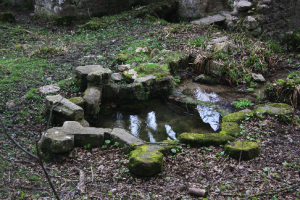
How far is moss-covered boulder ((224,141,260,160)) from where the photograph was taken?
152 inches

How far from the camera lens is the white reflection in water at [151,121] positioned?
5.11 meters

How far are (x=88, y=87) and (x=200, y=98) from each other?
7.99 feet

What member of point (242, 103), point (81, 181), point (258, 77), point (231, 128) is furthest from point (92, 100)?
point (258, 77)

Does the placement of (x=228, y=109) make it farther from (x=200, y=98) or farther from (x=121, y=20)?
(x=121, y=20)

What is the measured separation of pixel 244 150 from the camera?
12.6ft

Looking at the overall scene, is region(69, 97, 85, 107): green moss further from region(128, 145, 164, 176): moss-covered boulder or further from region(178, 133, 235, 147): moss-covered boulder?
region(178, 133, 235, 147): moss-covered boulder

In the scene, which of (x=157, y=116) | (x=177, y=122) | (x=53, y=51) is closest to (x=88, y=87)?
(x=157, y=116)

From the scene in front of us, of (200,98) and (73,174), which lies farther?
(200,98)

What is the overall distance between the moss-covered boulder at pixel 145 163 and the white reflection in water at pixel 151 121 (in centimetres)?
130

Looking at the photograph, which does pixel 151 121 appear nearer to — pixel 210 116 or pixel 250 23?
pixel 210 116

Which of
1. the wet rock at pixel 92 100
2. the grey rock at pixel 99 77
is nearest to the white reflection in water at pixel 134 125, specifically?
the wet rock at pixel 92 100

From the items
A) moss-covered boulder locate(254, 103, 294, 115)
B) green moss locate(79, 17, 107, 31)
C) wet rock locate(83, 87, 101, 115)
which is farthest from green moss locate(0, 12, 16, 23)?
moss-covered boulder locate(254, 103, 294, 115)

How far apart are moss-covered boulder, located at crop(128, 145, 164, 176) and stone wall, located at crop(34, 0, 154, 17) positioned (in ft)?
26.4

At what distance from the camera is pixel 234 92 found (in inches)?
254
